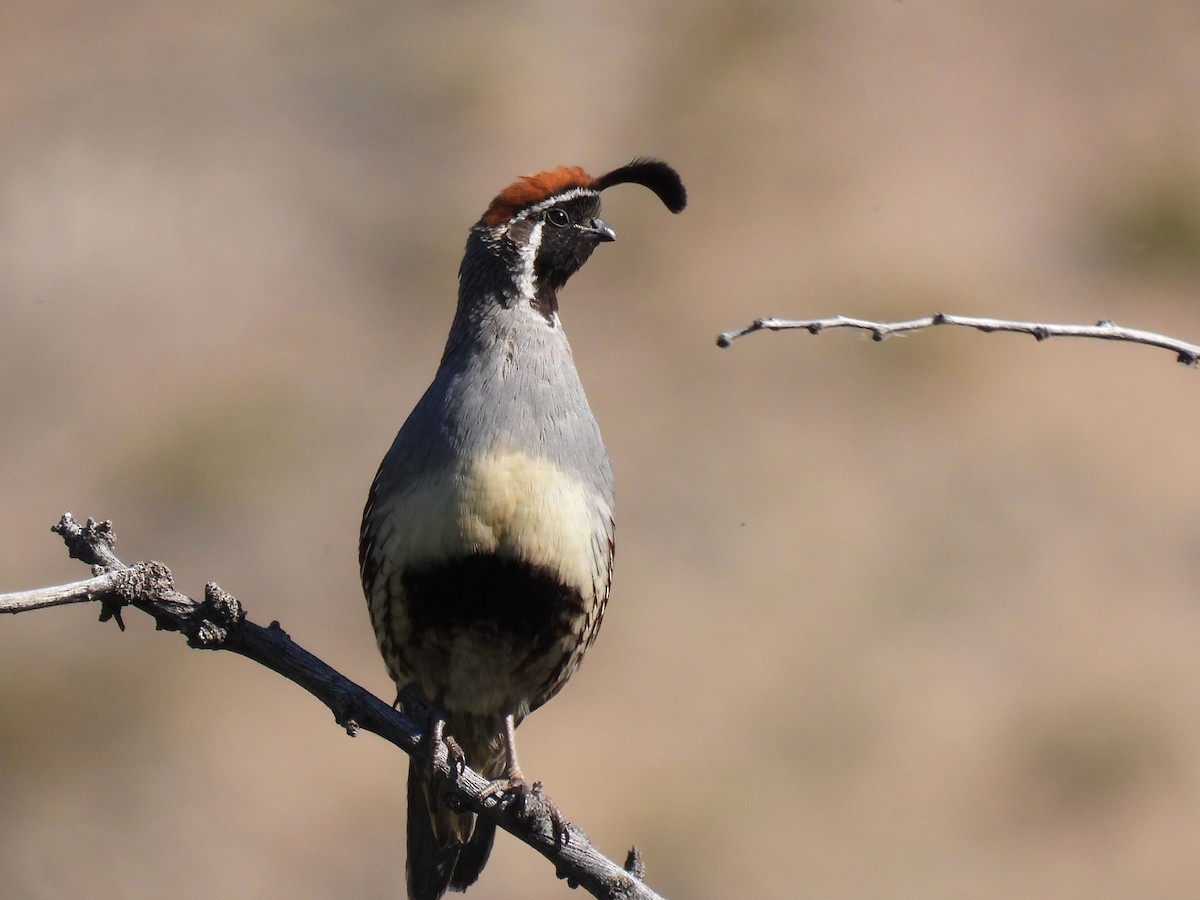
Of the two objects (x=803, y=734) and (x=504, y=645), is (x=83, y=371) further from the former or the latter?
(x=504, y=645)

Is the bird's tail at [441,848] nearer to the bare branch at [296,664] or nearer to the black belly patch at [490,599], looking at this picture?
the bare branch at [296,664]

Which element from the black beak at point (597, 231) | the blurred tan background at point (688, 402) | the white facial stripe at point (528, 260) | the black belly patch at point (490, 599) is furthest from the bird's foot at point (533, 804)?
the blurred tan background at point (688, 402)

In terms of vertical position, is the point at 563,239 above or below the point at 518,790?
above

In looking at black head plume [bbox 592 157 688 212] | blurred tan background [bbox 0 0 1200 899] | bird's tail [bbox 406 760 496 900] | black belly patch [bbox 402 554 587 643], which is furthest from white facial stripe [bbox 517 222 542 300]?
blurred tan background [bbox 0 0 1200 899]

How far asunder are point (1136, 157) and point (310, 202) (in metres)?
8.54

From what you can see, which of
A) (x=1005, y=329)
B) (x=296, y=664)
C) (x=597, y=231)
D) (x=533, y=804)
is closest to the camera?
(x=1005, y=329)

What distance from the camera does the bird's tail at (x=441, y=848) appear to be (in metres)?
4.84

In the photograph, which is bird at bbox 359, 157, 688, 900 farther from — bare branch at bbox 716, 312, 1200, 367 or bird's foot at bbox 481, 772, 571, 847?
bare branch at bbox 716, 312, 1200, 367

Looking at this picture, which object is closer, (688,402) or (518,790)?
(518,790)

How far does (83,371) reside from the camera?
12883 mm

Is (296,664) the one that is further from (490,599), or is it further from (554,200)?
(554,200)

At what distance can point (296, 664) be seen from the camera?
378 centimetres

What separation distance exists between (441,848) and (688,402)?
29.2 feet

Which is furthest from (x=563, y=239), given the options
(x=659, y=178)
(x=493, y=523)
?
(x=493, y=523)
